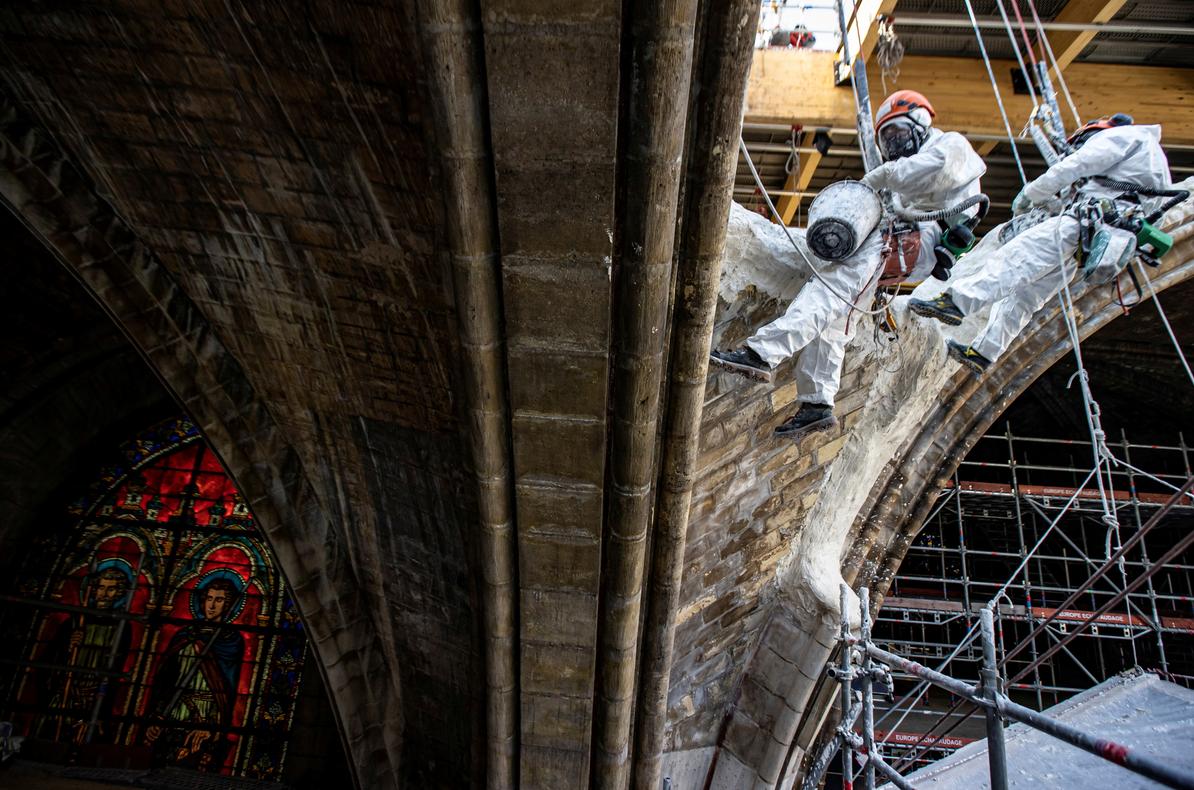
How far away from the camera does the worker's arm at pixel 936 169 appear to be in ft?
Answer: 9.39

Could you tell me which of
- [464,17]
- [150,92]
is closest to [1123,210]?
[464,17]

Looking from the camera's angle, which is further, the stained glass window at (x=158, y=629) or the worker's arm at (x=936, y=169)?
the stained glass window at (x=158, y=629)

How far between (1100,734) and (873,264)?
1762 millimetres

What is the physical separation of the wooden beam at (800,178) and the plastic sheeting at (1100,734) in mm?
3207

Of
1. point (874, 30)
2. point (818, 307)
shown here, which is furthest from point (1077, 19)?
point (818, 307)

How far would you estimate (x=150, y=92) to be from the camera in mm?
2352

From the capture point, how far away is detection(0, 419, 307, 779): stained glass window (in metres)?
6.12

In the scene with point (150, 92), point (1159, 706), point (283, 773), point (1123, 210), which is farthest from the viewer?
point (283, 773)

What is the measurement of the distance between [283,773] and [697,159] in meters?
5.89

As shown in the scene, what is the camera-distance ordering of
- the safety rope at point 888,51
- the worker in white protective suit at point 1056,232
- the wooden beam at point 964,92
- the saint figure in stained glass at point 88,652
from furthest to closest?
the saint figure in stained glass at point 88,652 → the wooden beam at point 964,92 → the safety rope at point 888,51 → the worker in white protective suit at point 1056,232

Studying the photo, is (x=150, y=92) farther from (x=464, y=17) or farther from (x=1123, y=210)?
(x=1123, y=210)

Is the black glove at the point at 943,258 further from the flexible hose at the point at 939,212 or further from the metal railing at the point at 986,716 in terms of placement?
the metal railing at the point at 986,716

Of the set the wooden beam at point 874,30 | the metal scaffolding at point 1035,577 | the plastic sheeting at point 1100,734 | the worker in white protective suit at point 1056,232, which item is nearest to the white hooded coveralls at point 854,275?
the worker in white protective suit at point 1056,232

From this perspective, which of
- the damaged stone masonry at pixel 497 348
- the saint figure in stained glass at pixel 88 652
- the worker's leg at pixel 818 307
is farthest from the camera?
the saint figure in stained glass at pixel 88 652
